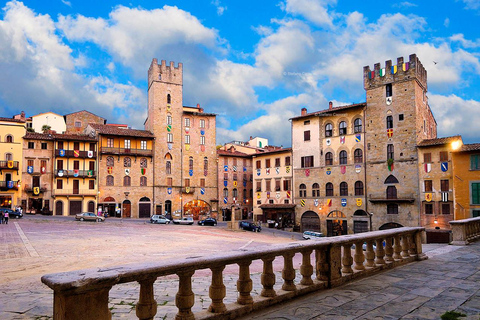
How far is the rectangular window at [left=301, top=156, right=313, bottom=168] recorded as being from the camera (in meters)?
56.9

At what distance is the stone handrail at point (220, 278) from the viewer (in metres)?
3.76

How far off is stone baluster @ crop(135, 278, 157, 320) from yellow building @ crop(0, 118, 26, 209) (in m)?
57.7

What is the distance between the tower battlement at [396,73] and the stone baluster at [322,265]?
156 feet

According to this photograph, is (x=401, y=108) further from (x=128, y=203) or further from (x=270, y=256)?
(x=270, y=256)

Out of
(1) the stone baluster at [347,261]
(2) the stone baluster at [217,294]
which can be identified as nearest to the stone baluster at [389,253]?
(1) the stone baluster at [347,261]

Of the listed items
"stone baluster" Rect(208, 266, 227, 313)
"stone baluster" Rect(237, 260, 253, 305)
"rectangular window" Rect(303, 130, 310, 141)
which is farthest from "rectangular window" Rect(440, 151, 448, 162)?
"stone baluster" Rect(208, 266, 227, 313)

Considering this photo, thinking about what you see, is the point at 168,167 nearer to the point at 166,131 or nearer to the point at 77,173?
the point at 166,131

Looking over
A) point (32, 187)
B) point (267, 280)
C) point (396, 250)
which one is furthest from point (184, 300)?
point (32, 187)

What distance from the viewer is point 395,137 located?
4931 centimetres

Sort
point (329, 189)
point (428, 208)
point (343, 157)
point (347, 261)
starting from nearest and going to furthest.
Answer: point (347, 261), point (428, 208), point (343, 157), point (329, 189)

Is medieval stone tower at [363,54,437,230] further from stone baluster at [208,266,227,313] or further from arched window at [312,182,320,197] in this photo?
A: stone baluster at [208,266,227,313]

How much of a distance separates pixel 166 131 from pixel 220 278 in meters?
61.4

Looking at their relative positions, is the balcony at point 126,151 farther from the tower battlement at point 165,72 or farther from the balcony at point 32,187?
the tower battlement at point 165,72

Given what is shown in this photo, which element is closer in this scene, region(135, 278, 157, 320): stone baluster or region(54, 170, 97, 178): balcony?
region(135, 278, 157, 320): stone baluster
